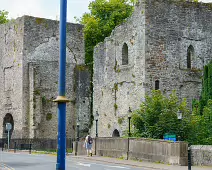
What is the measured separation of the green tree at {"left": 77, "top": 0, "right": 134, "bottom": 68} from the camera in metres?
58.5

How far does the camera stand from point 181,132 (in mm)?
31406

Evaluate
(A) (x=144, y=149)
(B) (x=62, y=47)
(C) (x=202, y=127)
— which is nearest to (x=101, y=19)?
(C) (x=202, y=127)

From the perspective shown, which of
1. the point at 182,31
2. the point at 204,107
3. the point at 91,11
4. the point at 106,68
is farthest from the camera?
the point at 91,11

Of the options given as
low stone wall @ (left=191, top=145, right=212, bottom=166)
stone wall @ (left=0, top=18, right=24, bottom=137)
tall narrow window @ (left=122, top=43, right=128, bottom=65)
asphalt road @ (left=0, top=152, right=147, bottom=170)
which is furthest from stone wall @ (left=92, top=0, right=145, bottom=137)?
low stone wall @ (left=191, top=145, right=212, bottom=166)

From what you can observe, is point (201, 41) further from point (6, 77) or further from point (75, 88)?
point (6, 77)

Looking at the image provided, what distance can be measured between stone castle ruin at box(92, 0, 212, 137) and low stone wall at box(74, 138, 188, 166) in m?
5.57

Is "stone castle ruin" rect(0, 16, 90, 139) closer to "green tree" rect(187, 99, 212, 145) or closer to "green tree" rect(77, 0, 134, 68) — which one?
"green tree" rect(77, 0, 134, 68)

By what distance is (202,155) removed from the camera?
2388 cm

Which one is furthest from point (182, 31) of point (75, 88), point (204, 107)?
point (75, 88)

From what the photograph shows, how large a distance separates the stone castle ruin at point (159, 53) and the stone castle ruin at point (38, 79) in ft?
31.1

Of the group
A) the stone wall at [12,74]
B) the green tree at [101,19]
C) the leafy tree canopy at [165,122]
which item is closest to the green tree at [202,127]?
the leafy tree canopy at [165,122]

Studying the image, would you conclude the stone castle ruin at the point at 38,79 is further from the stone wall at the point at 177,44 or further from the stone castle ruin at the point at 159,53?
the stone wall at the point at 177,44

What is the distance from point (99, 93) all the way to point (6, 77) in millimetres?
11877

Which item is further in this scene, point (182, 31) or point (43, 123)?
point (43, 123)
